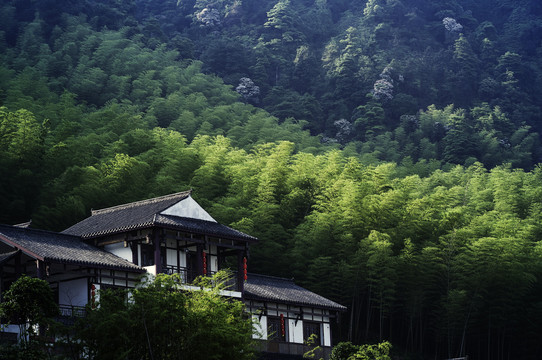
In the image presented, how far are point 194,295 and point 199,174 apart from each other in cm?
1645

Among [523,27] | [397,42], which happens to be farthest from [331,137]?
[523,27]

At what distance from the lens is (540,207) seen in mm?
36688

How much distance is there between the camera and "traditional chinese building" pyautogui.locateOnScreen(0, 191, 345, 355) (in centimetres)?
1917

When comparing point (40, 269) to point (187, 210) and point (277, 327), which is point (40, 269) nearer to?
point (187, 210)

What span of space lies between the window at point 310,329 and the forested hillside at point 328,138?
348cm

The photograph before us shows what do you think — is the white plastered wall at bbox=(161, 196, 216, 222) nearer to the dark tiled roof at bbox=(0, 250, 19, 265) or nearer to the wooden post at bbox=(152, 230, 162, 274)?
the wooden post at bbox=(152, 230, 162, 274)

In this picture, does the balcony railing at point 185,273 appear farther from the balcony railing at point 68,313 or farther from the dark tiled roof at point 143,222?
the balcony railing at point 68,313


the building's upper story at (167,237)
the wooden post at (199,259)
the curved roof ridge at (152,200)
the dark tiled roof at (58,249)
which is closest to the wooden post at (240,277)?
the building's upper story at (167,237)

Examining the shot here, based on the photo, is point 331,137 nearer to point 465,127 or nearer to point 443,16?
point 465,127

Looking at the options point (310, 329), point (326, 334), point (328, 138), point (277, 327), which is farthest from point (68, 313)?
point (328, 138)

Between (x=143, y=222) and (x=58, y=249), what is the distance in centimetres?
251

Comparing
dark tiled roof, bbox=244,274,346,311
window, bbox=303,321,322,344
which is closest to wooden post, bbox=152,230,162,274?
dark tiled roof, bbox=244,274,346,311

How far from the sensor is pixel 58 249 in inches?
761

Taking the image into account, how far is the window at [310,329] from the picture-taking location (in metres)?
25.1
